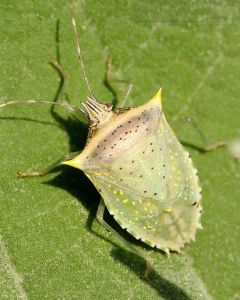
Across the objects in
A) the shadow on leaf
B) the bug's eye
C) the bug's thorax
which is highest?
the bug's eye

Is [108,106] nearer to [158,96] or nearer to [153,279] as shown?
[158,96]

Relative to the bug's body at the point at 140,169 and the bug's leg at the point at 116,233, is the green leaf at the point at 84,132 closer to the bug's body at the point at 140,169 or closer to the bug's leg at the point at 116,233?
the bug's leg at the point at 116,233

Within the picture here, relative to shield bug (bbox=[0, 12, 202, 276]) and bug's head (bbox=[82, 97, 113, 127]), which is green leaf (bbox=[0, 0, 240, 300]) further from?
bug's head (bbox=[82, 97, 113, 127])

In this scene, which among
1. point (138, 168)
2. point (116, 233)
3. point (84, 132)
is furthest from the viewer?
point (84, 132)

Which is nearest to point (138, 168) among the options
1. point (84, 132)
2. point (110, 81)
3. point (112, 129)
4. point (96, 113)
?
point (112, 129)

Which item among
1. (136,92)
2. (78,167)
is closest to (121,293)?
(78,167)

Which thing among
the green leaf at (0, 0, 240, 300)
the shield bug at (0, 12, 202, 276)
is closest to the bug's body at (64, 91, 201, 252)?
the shield bug at (0, 12, 202, 276)

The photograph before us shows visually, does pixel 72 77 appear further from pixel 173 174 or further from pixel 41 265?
pixel 41 265
